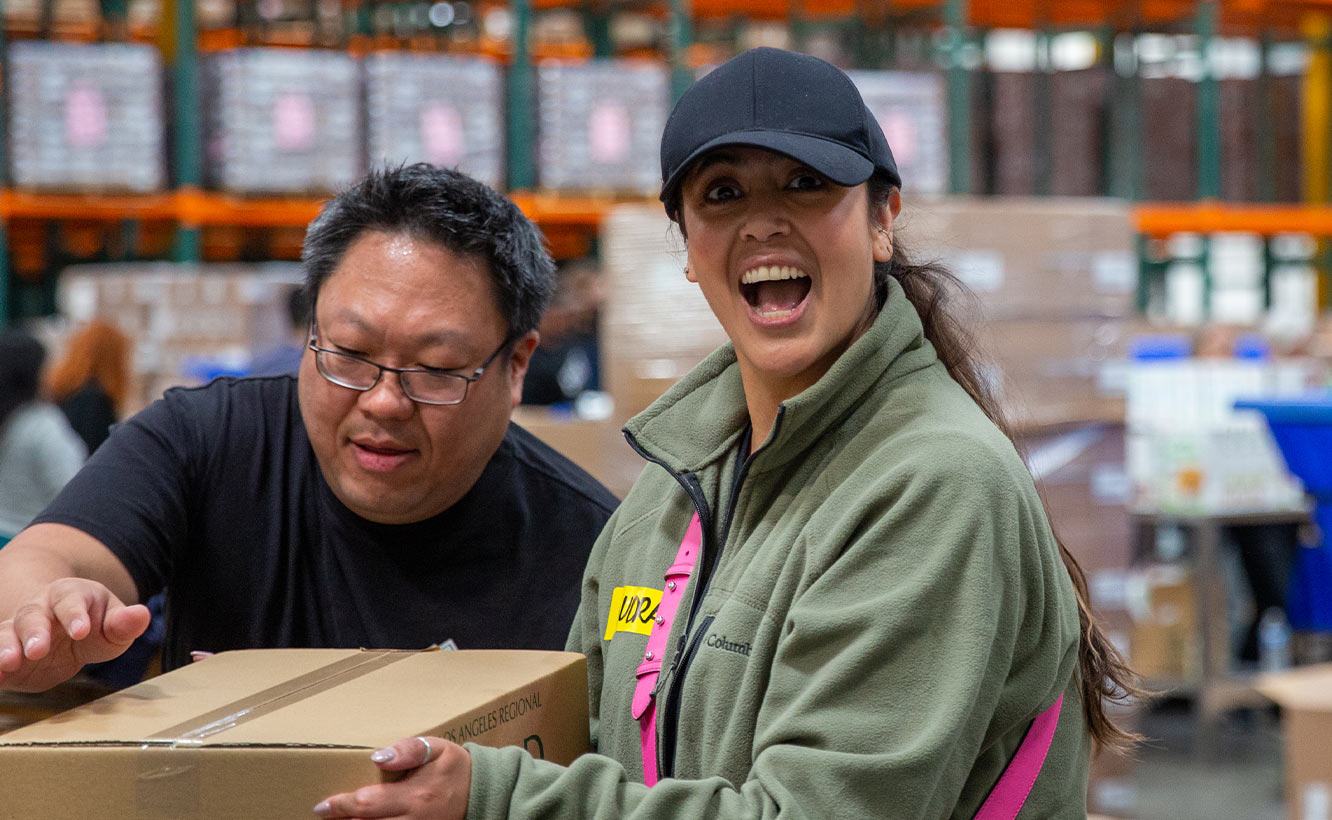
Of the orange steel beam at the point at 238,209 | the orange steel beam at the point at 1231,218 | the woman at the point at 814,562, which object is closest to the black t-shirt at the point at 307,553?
the woman at the point at 814,562

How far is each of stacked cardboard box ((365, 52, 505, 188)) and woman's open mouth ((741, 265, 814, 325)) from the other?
4.83 meters

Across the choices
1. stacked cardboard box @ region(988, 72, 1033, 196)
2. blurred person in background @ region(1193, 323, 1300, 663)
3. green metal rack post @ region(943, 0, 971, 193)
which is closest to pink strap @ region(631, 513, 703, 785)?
blurred person in background @ region(1193, 323, 1300, 663)

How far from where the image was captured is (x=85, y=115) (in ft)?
20.0

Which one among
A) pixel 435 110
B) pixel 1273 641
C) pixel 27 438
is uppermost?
pixel 435 110

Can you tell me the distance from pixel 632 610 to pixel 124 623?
1.65 ft

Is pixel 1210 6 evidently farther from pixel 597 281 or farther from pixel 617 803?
pixel 617 803

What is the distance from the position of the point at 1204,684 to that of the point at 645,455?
502cm

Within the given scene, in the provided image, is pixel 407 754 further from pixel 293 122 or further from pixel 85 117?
pixel 85 117

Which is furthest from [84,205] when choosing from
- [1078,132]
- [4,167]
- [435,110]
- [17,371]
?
[1078,132]

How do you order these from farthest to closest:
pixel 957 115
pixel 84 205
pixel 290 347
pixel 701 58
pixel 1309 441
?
pixel 701 58 → pixel 957 115 → pixel 84 205 → pixel 290 347 → pixel 1309 441

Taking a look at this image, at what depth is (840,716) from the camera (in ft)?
4.15

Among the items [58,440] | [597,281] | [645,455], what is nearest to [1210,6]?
[597,281]

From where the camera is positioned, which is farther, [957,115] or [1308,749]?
[957,115]

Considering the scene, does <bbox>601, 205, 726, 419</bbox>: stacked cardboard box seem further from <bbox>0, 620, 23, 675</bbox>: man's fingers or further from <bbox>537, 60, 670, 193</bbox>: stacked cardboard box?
<bbox>0, 620, 23, 675</bbox>: man's fingers
